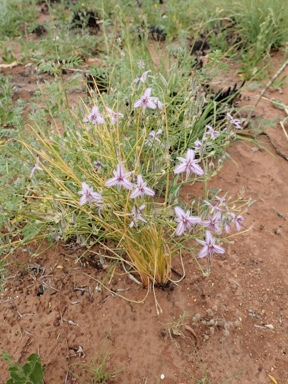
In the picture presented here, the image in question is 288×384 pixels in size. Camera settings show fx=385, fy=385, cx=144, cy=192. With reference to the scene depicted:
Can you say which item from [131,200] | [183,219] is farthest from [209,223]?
[131,200]

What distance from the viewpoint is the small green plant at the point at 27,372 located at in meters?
1.40

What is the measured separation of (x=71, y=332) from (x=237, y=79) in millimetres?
2900

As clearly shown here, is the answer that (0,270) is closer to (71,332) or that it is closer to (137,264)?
(71,332)

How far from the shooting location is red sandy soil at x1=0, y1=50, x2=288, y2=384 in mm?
1618

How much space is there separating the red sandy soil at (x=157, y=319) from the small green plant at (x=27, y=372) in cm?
13

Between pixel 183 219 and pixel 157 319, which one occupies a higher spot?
pixel 183 219

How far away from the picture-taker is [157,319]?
5.72 ft

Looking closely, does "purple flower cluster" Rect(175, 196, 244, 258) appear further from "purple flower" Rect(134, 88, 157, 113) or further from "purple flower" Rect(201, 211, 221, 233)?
"purple flower" Rect(134, 88, 157, 113)

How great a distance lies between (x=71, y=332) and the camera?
5.65 feet

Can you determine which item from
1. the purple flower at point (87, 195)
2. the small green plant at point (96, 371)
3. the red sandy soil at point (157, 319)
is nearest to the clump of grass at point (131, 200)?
the purple flower at point (87, 195)

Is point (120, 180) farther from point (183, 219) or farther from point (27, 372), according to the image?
point (27, 372)

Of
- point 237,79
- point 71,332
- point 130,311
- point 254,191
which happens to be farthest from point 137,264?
point 237,79

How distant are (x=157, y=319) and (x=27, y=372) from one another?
59 centimetres

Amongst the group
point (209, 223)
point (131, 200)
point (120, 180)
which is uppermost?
point (120, 180)
